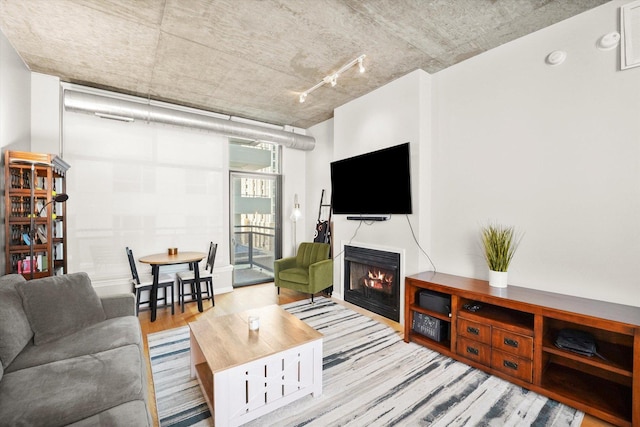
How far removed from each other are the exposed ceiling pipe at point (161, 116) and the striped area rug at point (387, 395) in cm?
286

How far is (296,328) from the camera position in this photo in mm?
2250

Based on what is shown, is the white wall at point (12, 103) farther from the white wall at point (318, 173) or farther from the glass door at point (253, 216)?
the white wall at point (318, 173)

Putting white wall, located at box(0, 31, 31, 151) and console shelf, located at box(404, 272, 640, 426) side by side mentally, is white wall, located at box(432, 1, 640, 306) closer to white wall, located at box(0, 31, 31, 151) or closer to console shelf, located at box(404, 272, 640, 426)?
console shelf, located at box(404, 272, 640, 426)

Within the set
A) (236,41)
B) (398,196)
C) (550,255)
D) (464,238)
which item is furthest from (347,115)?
(550,255)

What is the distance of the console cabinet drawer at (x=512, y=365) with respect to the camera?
2121 mm

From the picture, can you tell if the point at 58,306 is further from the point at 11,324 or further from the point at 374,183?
the point at 374,183

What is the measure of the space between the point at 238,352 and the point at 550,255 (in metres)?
2.76

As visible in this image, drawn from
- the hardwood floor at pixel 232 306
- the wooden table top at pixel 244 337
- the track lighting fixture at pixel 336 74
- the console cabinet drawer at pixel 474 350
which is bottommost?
the hardwood floor at pixel 232 306

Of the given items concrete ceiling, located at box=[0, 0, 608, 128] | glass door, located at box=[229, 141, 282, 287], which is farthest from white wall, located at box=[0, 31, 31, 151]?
glass door, located at box=[229, 141, 282, 287]

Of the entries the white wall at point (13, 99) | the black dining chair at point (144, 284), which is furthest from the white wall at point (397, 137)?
the white wall at point (13, 99)

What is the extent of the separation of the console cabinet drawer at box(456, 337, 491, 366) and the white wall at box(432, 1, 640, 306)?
0.74 m

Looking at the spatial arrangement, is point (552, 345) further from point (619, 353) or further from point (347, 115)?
point (347, 115)

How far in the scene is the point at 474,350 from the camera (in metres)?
2.43

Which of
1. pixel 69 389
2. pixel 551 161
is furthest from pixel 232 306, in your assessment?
pixel 551 161
